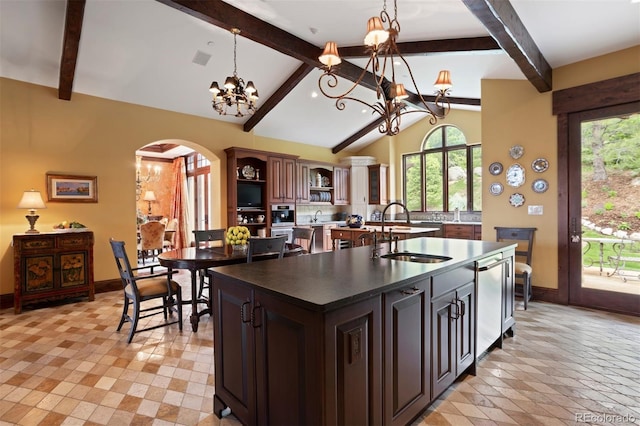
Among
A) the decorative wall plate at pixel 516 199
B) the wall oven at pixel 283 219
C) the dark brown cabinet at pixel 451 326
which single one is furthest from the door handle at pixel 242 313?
the wall oven at pixel 283 219

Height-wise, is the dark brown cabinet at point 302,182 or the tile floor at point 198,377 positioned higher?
the dark brown cabinet at point 302,182

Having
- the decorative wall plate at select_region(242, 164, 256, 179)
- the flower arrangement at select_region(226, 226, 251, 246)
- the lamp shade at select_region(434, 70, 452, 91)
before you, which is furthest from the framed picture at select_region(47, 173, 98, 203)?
the lamp shade at select_region(434, 70, 452, 91)

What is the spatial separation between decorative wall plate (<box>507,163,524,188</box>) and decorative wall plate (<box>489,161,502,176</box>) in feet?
0.40

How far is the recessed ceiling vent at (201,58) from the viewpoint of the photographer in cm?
446

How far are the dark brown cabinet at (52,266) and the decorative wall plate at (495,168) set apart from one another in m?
5.75

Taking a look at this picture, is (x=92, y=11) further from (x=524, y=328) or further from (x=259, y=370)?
(x=524, y=328)

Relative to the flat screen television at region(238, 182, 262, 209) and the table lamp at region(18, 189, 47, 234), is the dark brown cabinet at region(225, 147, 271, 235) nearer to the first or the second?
the flat screen television at region(238, 182, 262, 209)

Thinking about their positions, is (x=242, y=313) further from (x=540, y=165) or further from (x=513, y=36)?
(x=540, y=165)

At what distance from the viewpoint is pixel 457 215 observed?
7.18 meters

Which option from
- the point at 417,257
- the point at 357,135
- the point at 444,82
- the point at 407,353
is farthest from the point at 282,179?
the point at 407,353

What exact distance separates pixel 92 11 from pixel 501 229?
227 inches

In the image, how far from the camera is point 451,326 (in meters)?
2.02

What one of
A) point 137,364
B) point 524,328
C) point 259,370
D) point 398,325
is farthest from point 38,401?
point 524,328

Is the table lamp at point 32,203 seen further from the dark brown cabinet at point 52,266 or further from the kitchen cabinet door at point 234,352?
the kitchen cabinet door at point 234,352
